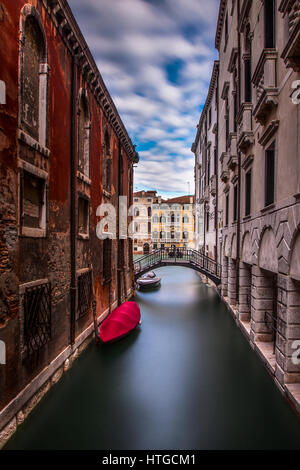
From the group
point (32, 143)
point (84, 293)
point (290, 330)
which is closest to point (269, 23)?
point (32, 143)

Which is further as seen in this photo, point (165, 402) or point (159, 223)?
point (159, 223)

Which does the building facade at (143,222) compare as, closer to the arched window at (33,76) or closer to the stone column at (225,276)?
the stone column at (225,276)

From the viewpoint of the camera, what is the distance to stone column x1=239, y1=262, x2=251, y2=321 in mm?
11547

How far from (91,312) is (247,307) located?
6018mm

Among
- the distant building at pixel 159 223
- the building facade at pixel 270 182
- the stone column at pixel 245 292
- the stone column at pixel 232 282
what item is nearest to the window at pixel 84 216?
the building facade at pixel 270 182

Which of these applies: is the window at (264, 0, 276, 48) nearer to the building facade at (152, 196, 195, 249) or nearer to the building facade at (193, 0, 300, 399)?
the building facade at (193, 0, 300, 399)

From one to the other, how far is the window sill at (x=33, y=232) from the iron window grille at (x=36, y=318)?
3.63 feet

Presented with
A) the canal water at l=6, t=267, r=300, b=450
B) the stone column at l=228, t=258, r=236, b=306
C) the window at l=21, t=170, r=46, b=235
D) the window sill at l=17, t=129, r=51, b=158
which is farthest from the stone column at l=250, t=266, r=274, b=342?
the window sill at l=17, t=129, r=51, b=158

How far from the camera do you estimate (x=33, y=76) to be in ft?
22.0

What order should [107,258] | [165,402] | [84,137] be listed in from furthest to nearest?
1. [107,258]
2. [84,137]
3. [165,402]

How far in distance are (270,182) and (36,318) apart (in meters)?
7.06

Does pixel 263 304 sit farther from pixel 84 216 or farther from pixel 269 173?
pixel 84 216

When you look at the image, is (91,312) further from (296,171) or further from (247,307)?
(296,171)

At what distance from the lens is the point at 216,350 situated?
10.6 m
